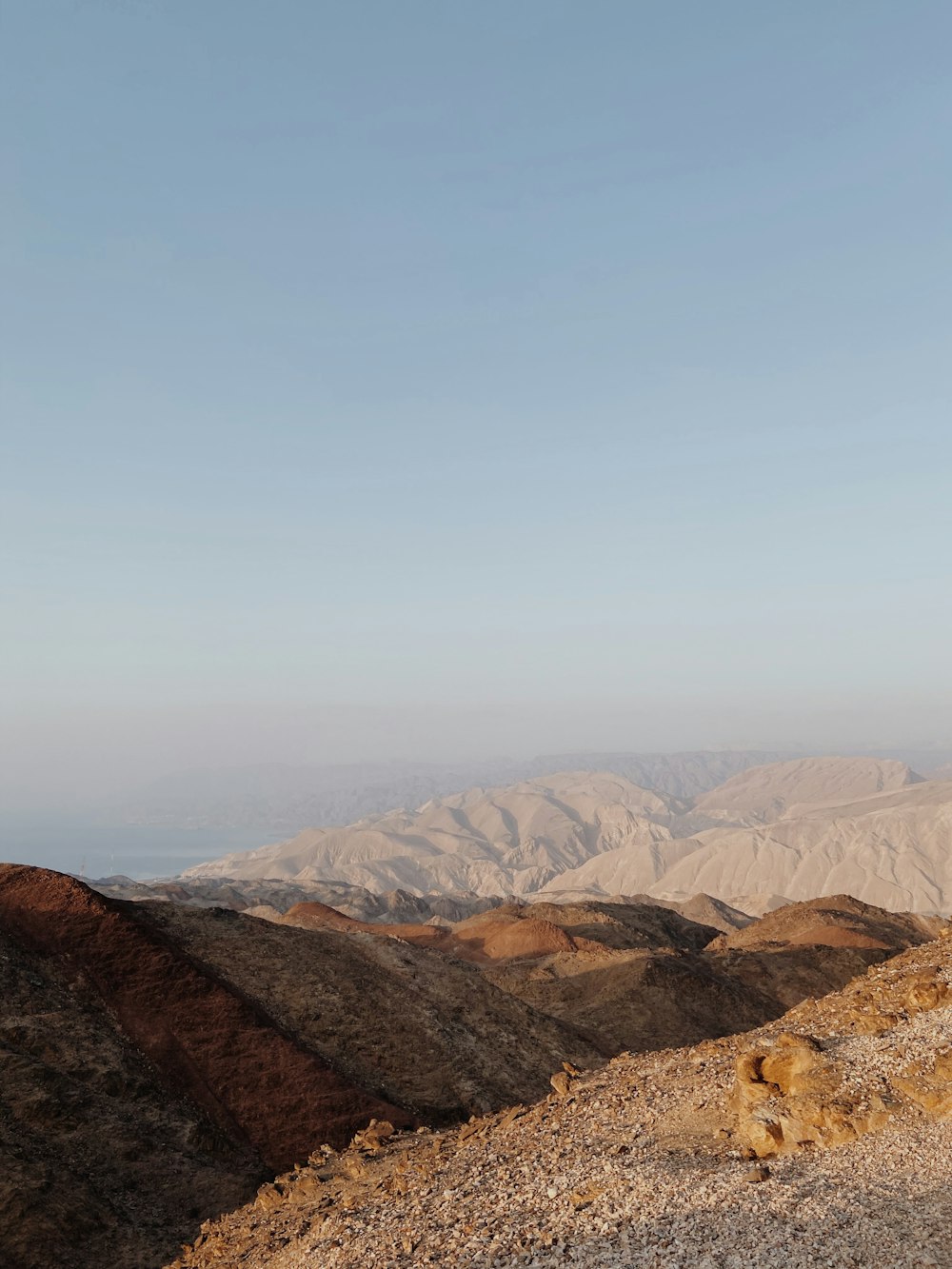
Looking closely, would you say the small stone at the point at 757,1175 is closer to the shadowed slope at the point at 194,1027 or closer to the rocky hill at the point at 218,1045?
the rocky hill at the point at 218,1045

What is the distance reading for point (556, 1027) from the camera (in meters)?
35.5

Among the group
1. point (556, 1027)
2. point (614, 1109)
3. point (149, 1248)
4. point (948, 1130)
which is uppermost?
point (948, 1130)

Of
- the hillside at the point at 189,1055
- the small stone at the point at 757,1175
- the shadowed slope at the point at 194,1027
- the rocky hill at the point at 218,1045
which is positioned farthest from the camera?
the shadowed slope at the point at 194,1027

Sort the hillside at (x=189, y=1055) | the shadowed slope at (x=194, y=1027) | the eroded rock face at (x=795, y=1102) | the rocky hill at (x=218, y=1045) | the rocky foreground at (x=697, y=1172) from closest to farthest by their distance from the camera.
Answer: the rocky foreground at (x=697, y=1172) < the eroded rock face at (x=795, y=1102) < the hillside at (x=189, y=1055) < the rocky hill at (x=218, y=1045) < the shadowed slope at (x=194, y=1027)

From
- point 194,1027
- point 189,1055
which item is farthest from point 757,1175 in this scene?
point 194,1027

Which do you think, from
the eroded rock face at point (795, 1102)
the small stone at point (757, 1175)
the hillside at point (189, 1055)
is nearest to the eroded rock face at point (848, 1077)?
the eroded rock face at point (795, 1102)

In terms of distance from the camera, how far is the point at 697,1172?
10766 millimetres

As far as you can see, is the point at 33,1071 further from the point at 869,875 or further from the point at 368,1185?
the point at 869,875

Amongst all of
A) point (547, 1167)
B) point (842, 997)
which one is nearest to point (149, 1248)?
point (547, 1167)

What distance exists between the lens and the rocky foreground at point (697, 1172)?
9.36 meters

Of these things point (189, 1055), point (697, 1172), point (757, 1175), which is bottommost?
point (189, 1055)

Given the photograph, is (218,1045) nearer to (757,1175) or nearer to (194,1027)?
(194,1027)

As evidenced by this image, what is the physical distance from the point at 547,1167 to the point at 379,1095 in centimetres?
1624

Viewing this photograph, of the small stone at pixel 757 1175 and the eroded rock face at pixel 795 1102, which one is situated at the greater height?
the eroded rock face at pixel 795 1102
